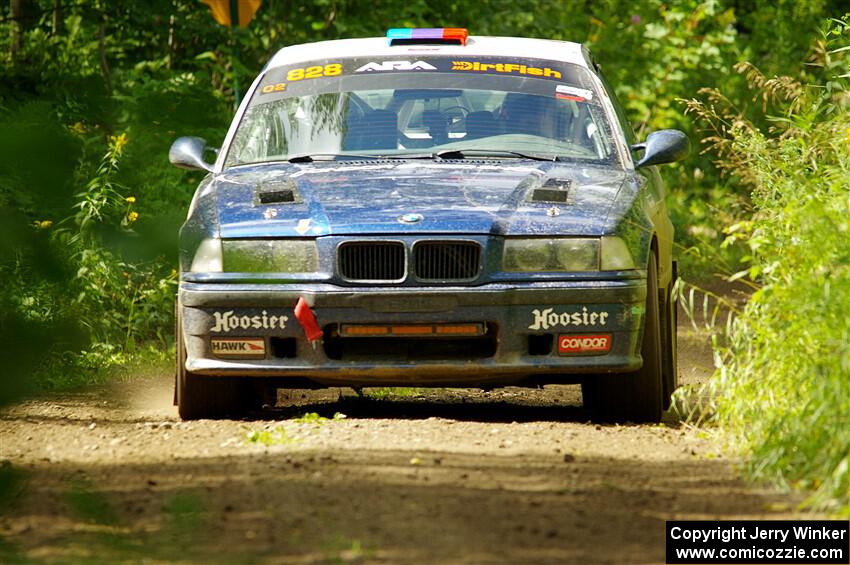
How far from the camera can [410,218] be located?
5891mm

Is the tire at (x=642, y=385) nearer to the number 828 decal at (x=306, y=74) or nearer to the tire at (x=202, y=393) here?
the tire at (x=202, y=393)

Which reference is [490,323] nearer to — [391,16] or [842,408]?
[842,408]

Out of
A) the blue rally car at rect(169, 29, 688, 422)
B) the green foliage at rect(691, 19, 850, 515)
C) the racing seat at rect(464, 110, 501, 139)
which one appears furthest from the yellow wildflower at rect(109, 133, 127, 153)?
the racing seat at rect(464, 110, 501, 139)

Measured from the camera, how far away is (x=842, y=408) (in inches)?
174

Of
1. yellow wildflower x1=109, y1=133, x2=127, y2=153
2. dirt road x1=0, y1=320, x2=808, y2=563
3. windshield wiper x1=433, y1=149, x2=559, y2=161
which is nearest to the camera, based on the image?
yellow wildflower x1=109, y1=133, x2=127, y2=153

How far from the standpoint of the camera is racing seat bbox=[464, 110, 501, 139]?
23.3 ft

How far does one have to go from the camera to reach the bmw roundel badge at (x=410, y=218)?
5.88m

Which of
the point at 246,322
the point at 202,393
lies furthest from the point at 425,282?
the point at 202,393

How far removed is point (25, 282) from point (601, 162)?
4.95 m

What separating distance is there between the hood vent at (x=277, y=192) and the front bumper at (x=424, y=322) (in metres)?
0.43

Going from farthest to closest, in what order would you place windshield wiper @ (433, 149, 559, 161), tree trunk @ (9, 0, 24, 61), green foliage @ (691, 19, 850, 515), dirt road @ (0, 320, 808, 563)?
windshield wiper @ (433, 149, 559, 161), tree trunk @ (9, 0, 24, 61), green foliage @ (691, 19, 850, 515), dirt road @ (0, 320, 808, 563)

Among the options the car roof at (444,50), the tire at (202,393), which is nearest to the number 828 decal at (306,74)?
the car roof at (444,50)

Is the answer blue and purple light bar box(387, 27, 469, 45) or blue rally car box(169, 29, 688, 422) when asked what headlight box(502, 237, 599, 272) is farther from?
blue and purple light bar box(387, 27, 469, 45)

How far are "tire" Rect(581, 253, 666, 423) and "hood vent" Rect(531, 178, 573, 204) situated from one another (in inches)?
18.6
